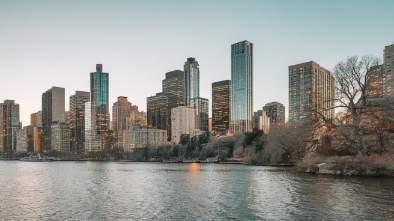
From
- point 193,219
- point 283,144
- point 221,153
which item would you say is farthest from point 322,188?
point 221,153

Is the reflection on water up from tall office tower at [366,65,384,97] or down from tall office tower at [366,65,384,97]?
down

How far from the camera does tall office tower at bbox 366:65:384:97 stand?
189ft

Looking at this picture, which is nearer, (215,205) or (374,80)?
(215,205)

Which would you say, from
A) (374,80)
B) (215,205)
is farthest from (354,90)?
(215,205)

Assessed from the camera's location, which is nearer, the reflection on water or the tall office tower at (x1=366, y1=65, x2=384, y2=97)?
the reflection on water

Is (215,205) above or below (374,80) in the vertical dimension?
below

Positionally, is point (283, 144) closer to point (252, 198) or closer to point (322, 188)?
point (322, 188)

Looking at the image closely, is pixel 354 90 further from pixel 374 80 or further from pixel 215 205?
pixel 215 205

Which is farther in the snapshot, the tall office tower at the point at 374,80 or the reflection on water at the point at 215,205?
the tall office tower at the point at 374,80

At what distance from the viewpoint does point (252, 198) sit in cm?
3403

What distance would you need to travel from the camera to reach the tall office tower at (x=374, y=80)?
5762 cm

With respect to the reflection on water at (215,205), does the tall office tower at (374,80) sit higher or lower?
higher

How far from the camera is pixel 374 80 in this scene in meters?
58.2

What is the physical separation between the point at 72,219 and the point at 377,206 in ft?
73.1
